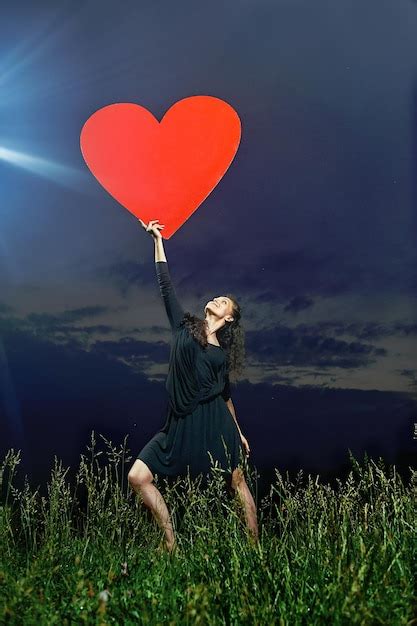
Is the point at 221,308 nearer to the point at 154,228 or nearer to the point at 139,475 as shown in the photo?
the point at 154,228

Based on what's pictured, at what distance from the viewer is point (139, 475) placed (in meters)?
3.59

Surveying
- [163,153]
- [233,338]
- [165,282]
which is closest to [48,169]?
[163,153]

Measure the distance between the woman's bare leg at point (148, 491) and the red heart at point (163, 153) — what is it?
1247mm

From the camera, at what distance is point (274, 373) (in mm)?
3957

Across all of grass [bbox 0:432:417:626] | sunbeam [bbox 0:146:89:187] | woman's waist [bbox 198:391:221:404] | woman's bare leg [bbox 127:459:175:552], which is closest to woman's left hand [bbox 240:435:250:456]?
woman's waist [bbox 198:391:221:404]

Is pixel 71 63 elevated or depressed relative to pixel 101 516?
elevated

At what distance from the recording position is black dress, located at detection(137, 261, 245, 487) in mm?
3656

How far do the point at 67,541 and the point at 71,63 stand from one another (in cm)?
264

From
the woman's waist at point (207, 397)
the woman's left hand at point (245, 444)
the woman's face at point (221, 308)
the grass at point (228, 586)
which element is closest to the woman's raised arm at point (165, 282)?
the woman's face at point (221, 308)

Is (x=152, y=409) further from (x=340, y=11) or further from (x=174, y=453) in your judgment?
(x=340, y=11)

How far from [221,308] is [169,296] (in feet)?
0.94

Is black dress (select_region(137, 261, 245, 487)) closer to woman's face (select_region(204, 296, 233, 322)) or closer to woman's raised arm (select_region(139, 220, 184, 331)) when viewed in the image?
woman's raised arm (select_region(139, 220, 184, 331))

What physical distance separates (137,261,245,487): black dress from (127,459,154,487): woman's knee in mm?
25

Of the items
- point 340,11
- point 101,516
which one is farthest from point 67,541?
point 340,11
